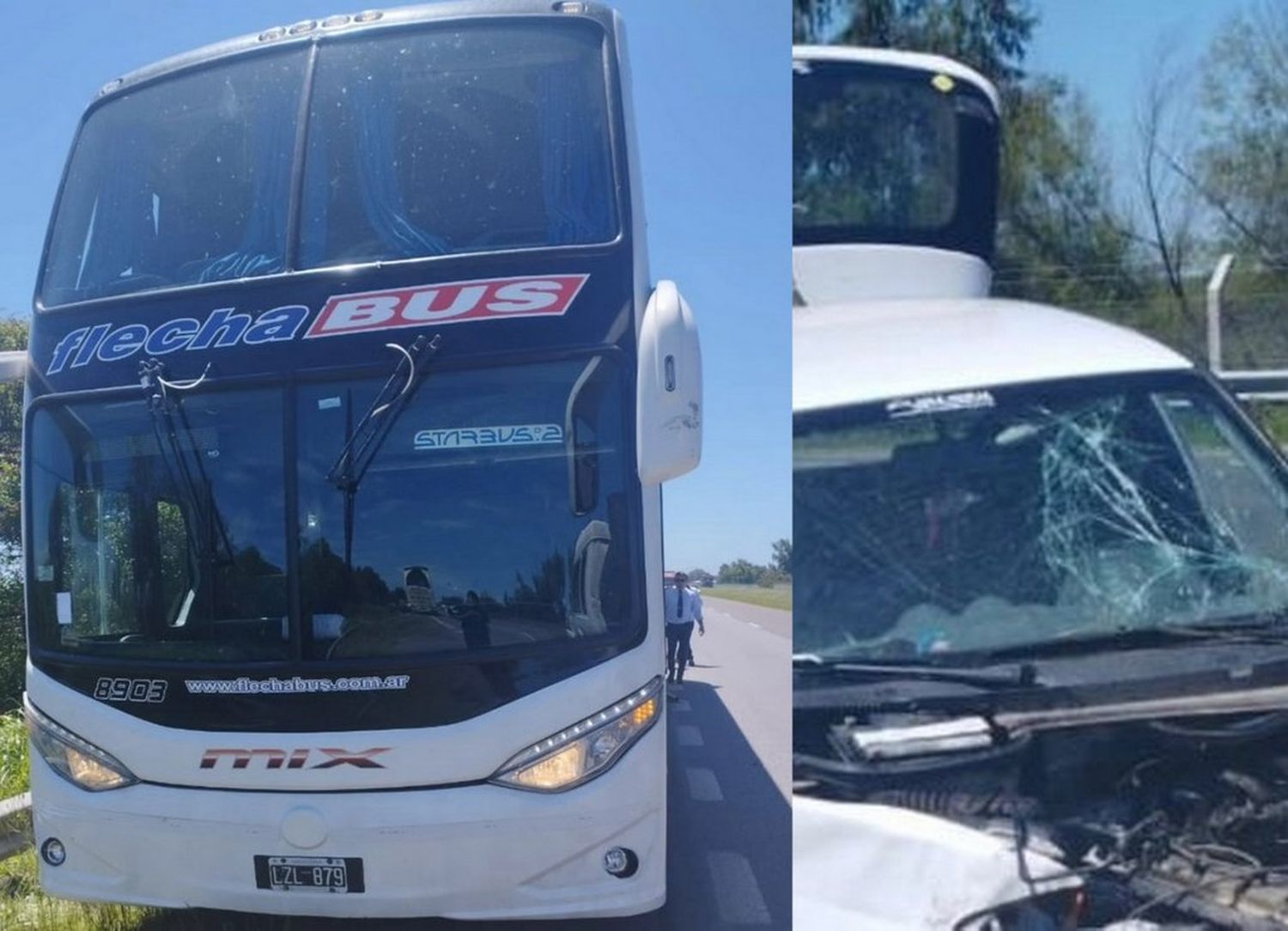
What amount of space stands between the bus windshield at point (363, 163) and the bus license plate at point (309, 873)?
5.33 feet

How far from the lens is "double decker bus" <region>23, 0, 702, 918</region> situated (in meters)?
3.17

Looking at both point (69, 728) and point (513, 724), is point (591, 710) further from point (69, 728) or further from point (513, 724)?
point (69, 728)

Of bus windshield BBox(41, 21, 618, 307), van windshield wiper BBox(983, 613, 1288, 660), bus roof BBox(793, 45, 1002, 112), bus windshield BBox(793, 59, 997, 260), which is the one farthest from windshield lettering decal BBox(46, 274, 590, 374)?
van windshield wiper BBox(983, 613, 1288, 660)

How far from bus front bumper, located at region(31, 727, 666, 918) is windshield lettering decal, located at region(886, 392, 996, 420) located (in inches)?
48.0

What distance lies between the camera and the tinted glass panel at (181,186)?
346 centimetres

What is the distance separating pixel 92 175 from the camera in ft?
12.1

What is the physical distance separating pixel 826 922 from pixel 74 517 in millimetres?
2399

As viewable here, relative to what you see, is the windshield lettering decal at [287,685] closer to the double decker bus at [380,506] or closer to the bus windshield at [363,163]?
the double decker bus at [380,506]

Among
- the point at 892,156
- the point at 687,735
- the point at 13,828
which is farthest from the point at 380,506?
the point at 13,828

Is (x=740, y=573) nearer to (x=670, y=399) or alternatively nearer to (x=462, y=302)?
(x=670, y=399)

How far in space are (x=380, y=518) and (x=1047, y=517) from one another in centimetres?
174

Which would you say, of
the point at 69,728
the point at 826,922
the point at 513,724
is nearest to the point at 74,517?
the point at 69,728

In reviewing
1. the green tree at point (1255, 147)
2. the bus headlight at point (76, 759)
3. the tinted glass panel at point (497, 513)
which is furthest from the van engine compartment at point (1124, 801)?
the bus headlight at point (76, 759)

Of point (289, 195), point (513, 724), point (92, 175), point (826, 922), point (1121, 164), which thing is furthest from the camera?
point (92, 175)
